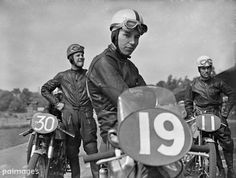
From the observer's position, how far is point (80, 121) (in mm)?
3369

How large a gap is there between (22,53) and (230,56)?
2543 millimetres

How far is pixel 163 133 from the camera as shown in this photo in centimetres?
115

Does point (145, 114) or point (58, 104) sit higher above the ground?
point (58, 104)

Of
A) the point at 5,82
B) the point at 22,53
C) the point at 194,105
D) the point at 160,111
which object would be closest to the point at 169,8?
the point at 194,105

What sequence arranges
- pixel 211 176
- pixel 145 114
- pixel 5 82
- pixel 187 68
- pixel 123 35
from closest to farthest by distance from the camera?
pixel 145 114
pixel 123 35
pixel 211 176
pixel 5 82
pixel 187 68

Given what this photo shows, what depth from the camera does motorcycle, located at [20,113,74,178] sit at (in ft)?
9.62

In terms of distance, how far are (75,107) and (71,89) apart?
0.59 ft

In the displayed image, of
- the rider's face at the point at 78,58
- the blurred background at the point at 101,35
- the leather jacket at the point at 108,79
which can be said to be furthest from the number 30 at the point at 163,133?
the blurred background at the point at 101,35

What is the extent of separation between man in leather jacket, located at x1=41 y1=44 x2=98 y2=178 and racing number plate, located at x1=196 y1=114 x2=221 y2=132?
37.4 inches

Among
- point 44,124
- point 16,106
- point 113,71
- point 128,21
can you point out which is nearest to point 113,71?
point 113,71

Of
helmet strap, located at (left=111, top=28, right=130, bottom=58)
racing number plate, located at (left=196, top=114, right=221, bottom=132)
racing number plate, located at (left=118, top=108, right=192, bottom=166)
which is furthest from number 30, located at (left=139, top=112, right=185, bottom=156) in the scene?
racing number plate, located at (left=196, top=114, right=221, bottom=132)

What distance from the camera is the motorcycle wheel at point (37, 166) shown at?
280 centimetres

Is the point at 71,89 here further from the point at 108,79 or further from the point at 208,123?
the point at 108,79

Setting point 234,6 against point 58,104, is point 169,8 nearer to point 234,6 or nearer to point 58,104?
point 234,6
